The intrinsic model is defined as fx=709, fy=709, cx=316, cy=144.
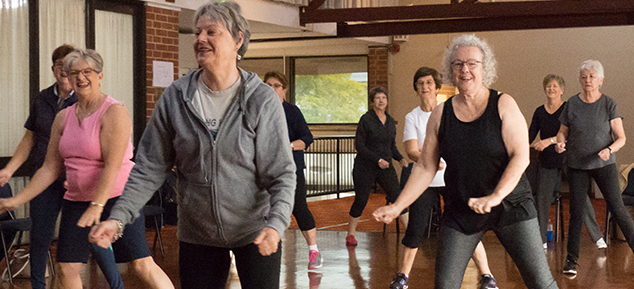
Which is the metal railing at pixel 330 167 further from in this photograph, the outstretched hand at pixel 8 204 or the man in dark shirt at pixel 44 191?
the outstretched hand at pixel 8 204

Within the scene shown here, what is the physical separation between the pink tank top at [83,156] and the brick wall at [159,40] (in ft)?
15.2

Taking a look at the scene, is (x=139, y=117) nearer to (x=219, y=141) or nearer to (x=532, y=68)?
(x=219, y=141)

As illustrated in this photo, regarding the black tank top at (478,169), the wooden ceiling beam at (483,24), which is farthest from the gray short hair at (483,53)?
the wooden ceiling beam at (483,24)

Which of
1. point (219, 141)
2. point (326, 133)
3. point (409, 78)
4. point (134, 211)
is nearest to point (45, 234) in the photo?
point (134, 211)

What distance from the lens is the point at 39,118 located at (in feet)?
14.1

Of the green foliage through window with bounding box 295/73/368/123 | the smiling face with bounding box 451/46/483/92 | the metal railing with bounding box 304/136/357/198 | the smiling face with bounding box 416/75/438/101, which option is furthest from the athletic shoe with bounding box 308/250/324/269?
the green foliage through window with bounding box 295/73/368/123

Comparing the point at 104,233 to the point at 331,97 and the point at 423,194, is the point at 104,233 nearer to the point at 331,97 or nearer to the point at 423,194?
the point at 423,194

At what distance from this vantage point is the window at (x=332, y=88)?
14.9 meters

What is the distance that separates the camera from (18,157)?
13.5ft

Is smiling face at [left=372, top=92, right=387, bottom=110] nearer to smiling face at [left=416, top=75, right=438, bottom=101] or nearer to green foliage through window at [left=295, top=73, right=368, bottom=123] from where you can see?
smiling face at [left=416, top=75, right=438, bottom=101]

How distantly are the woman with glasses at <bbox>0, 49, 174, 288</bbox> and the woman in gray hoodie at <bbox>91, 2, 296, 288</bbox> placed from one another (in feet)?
2.98

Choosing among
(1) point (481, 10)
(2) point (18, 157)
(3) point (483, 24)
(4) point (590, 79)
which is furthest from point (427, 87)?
(3) point (483, 24)

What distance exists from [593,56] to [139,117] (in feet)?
26.0

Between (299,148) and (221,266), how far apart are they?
3.06 m
